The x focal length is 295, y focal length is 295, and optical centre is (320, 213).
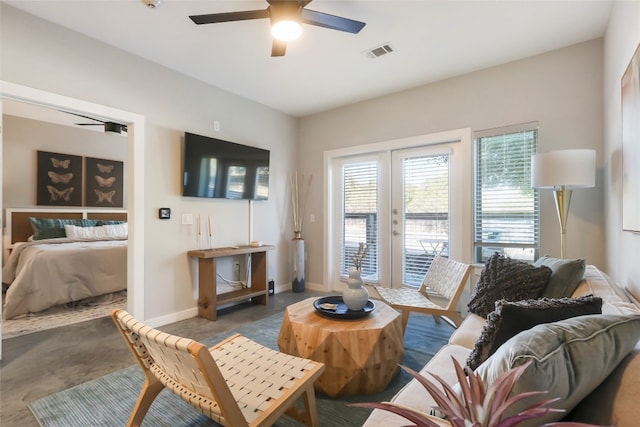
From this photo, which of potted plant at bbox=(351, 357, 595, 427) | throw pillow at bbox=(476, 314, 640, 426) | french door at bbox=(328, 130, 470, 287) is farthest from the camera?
french door at bbox=(328, 130, 470, 287)

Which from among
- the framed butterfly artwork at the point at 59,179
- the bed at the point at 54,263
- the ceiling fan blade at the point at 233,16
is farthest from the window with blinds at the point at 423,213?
the framed butterfly artwork at the point at 59,179

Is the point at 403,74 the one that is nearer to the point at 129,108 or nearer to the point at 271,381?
the point at 129,108

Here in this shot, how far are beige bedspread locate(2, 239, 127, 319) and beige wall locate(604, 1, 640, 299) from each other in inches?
195

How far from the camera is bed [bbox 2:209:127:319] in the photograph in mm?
3324

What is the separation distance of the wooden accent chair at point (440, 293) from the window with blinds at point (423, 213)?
63cm

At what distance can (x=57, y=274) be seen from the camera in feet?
11.4

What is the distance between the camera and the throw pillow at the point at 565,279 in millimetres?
1670

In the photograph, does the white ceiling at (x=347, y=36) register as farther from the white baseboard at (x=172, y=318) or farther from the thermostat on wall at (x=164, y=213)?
the white baseboard at (x=172, y=318)

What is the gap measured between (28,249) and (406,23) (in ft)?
16.5

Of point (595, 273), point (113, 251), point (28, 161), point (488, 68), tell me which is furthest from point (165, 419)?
point (28, 161)

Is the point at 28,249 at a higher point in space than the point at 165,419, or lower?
higher

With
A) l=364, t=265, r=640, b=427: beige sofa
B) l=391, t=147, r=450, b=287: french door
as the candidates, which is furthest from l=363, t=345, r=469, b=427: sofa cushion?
l=391, t=147, r=450, b=287: french door

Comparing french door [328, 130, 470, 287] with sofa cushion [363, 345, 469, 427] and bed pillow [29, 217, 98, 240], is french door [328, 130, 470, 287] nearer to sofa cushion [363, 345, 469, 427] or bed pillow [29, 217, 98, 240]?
sofa cushion [363, 345, 469, 427]

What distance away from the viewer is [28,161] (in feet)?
15.7
